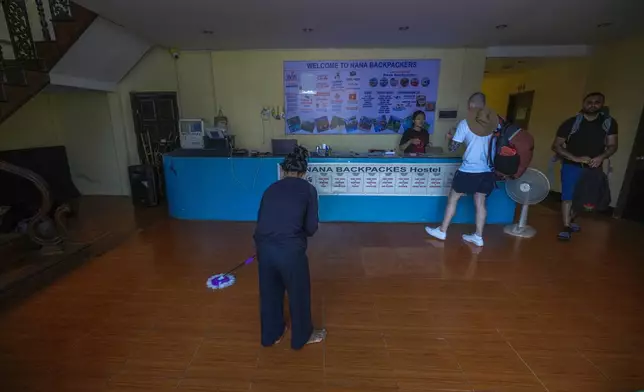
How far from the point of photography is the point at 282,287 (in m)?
1.84

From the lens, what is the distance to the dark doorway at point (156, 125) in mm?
5387

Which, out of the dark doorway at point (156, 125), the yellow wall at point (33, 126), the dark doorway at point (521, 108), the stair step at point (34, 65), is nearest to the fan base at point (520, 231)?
the dark doorway at point (521, 108)

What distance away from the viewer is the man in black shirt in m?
3.41

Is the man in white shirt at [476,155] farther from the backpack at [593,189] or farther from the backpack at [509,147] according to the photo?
the backpack at [593,189]

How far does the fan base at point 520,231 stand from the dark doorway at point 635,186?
1.79m

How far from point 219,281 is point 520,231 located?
3.66 m

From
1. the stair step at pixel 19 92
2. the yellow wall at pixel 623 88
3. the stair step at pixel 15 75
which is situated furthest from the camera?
the yellow wall at pixel 623 88

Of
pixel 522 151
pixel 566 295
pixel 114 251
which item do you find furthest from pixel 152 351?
pixel 522 151

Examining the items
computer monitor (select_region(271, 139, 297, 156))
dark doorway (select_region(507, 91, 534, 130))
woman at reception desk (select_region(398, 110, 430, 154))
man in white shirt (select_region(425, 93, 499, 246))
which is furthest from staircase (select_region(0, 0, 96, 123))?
dark doorway (select_region(507, 91, 534, 130))

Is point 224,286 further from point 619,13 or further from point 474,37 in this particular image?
point 619,13

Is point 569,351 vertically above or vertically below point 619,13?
below

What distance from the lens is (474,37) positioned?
4.54m

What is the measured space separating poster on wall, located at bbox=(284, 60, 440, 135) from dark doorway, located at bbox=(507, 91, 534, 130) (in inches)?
116

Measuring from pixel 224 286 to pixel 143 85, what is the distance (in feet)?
14.9
